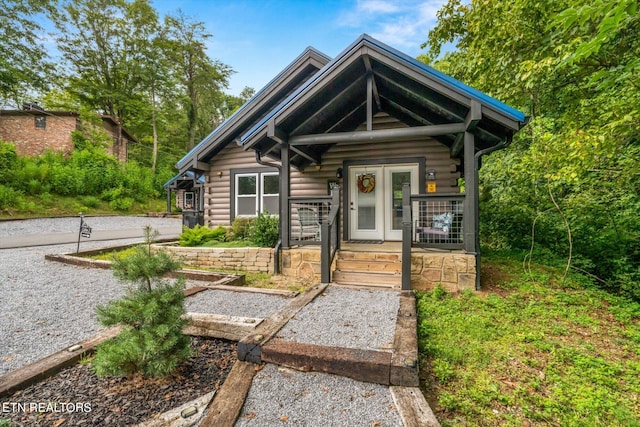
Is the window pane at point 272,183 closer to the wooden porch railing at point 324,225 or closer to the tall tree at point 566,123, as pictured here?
the wooden porch railing at point 324,225

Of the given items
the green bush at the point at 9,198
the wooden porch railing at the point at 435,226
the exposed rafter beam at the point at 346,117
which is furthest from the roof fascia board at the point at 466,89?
the green bush at the point at 9,198

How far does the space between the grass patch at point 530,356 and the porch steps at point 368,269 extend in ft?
2.42

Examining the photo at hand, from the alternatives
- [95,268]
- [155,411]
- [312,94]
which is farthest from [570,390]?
[95,268]

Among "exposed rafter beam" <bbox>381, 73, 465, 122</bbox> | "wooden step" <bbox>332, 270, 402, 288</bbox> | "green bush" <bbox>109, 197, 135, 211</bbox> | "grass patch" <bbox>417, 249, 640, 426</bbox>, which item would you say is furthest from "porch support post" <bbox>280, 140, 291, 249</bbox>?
"green bush" <bbox>109, 197, 135, 211</bbox>

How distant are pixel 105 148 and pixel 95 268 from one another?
2061cm

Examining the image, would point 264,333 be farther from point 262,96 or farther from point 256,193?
point 262,96

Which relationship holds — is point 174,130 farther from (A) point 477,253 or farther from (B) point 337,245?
(A) point 477,253

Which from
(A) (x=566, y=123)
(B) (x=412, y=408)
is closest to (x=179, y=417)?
(B) (x=412, y=408)

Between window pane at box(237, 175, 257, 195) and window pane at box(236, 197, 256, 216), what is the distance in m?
0.19

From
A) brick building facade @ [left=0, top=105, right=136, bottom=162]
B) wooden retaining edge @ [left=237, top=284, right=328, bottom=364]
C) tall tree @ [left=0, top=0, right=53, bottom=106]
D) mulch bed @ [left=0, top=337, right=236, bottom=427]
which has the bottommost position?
mulch bed @ [left=0, top=337, right=236, bottom=427]

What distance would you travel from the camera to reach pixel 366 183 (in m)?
7.25

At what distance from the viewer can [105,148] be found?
22.0 m

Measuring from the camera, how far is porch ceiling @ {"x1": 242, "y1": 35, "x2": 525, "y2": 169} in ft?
14.3

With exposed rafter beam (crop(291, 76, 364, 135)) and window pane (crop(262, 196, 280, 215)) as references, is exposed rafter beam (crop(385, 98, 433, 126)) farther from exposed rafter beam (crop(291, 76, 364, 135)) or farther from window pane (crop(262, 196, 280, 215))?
window pane (crop(262, 196, 280, 215))
